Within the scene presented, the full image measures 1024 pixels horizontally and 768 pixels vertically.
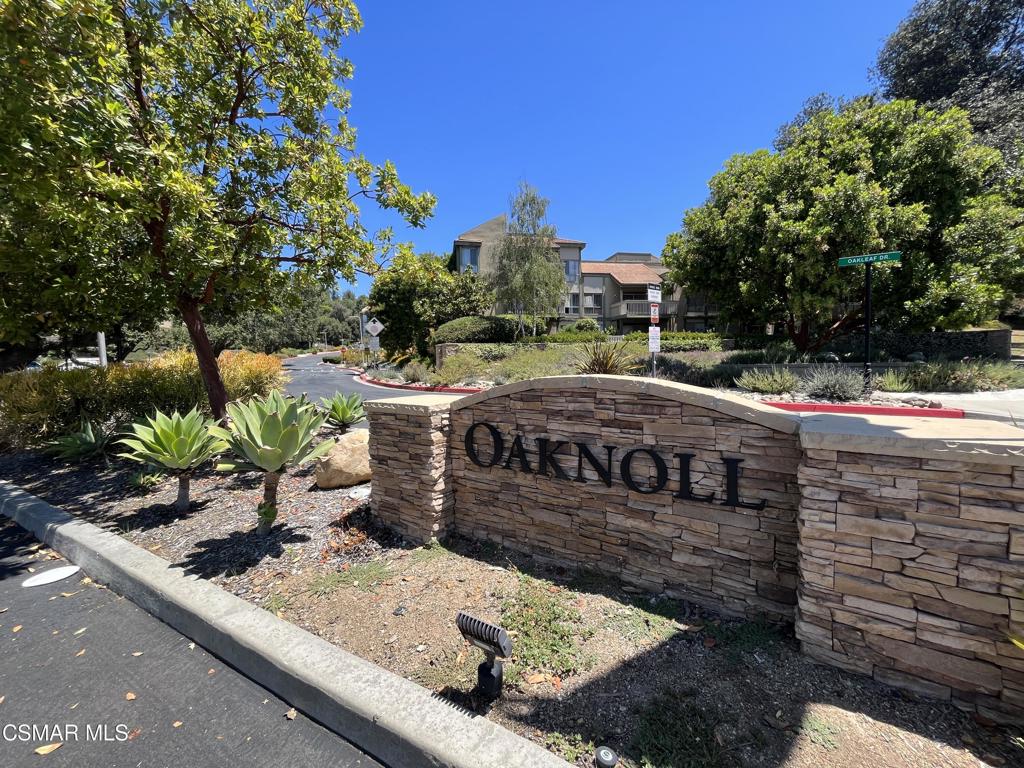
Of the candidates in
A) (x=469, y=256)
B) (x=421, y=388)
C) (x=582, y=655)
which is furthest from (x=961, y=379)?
(x=469, y=256)

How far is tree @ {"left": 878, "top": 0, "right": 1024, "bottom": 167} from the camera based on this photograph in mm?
20016

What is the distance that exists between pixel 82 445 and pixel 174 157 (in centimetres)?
525

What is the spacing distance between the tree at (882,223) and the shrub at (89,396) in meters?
14.4

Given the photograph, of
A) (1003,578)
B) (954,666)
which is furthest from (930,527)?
(954,666)

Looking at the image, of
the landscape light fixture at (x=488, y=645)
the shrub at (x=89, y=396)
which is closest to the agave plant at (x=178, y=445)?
the shrub at (x=89, y=396)

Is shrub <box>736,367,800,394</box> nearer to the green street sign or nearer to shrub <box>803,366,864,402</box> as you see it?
shrub <box>803,366,864,402</box>

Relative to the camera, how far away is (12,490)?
566cm

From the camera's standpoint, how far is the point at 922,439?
208 cm

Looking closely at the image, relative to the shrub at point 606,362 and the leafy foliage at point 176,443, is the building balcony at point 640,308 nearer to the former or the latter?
the shrub at point 606,362

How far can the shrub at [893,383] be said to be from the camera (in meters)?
10.2

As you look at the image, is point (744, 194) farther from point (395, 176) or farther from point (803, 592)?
point (803, 592)

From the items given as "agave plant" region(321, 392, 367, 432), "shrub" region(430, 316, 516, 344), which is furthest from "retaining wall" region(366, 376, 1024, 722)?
"shrub" region(430, 316, 516, 344)

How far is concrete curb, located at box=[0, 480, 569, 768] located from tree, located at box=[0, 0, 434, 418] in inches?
146

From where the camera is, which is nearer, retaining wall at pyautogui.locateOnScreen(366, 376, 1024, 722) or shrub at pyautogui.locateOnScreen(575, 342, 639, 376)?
retaining wall at pyautogui.locateOnScreen(366, 376, 1024, 722)
